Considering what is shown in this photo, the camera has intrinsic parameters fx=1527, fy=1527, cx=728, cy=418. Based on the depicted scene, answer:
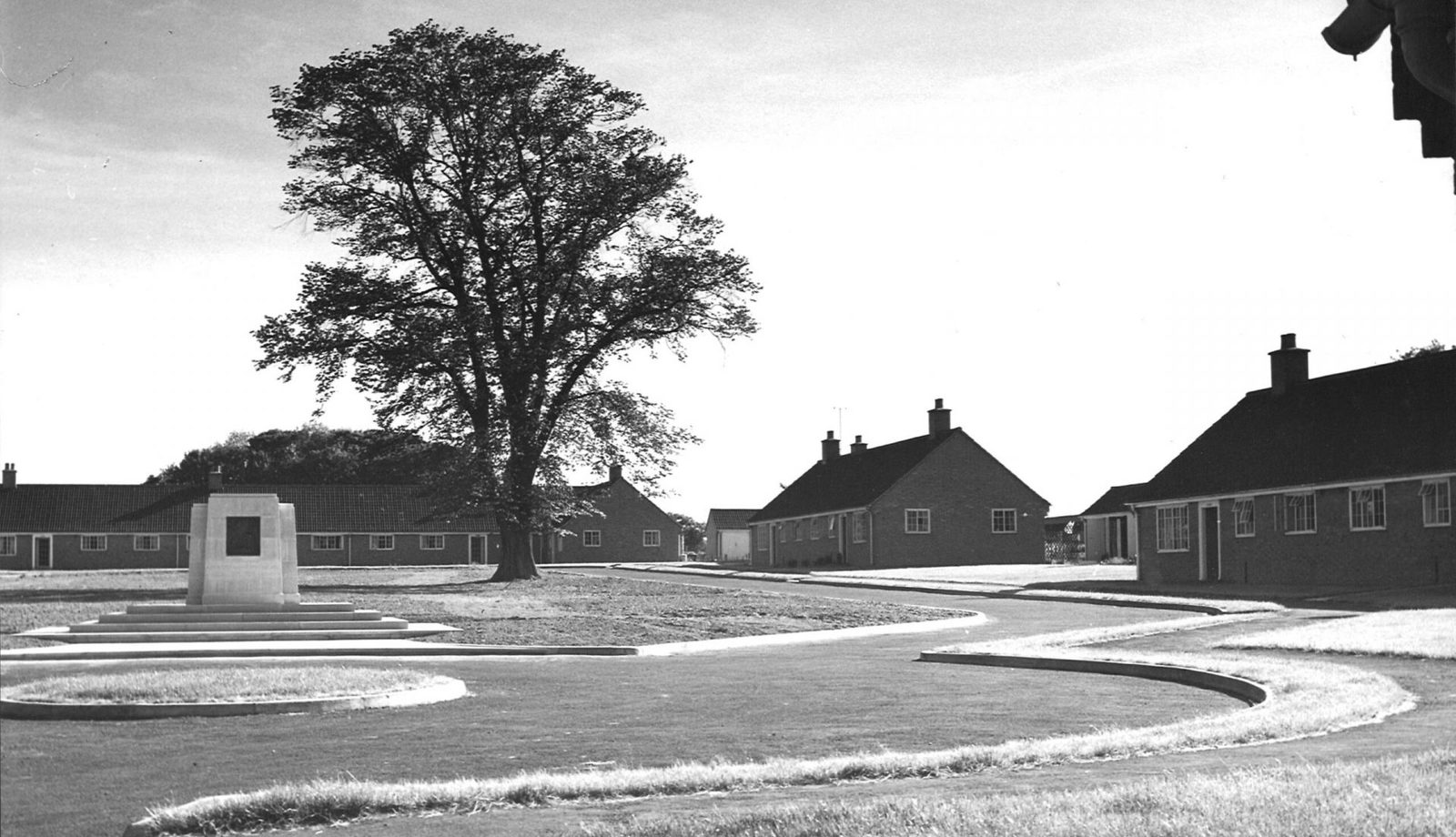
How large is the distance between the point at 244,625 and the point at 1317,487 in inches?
1067

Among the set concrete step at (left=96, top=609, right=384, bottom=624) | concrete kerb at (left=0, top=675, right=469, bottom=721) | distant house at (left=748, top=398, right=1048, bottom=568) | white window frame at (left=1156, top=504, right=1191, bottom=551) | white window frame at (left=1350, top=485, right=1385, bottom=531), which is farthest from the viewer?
distant house at (left=748, top=398, right=1048, bottom=568)

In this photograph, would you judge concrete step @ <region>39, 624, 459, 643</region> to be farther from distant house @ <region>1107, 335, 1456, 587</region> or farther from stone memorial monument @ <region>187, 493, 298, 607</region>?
distant house @ <region>1107, 335, 1456, 587</region>

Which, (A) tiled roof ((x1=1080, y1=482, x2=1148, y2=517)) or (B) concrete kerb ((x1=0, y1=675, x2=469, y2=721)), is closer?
(B) concrete kerb ((x1=0, y1=675, x2=469, y2=721))

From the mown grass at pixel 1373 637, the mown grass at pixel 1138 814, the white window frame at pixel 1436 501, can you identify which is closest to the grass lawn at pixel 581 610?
the mown grass at pixel 1373 637

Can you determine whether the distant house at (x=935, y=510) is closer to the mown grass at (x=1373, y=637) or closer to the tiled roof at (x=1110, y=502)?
the tiled roof at (x=1110, y=502)

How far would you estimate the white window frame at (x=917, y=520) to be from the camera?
6719cm

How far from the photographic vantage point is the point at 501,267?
40.7 m

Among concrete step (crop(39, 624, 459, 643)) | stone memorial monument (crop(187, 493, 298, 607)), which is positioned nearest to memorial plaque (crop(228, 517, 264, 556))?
stone memorial monument (crop(187, 493, 298, 607))

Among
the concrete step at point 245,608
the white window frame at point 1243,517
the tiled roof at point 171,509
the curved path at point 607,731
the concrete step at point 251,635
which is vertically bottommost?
the curved path at point 607,731

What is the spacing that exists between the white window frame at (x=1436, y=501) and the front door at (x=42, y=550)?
6938 cm

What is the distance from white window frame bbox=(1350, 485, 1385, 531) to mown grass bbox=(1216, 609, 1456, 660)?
1249 centimetres

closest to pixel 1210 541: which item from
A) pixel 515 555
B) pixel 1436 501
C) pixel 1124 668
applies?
pixel 1436 501

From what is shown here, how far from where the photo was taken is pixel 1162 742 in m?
10.8

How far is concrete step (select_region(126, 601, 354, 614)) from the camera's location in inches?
873
